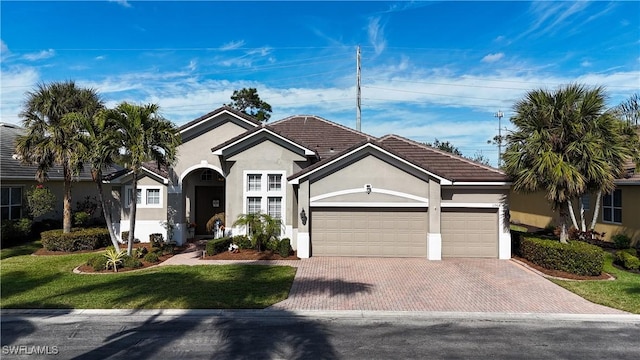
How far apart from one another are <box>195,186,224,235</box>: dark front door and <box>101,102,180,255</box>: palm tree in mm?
5911

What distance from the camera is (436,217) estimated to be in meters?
15.0

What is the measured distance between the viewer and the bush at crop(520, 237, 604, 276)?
12359 millimetres

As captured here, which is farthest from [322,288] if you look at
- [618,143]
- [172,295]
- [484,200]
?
[618,143]

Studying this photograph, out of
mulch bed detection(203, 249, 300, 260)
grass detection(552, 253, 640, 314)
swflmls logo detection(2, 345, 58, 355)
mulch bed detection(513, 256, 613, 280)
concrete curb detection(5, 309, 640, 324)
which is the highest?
mulch bed detection(203, 249, 300, 260)

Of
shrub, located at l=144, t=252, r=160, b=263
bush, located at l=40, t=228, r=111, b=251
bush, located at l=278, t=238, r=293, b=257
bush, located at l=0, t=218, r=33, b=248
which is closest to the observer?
shrub, located at l=144, t=252, r=160, b=263

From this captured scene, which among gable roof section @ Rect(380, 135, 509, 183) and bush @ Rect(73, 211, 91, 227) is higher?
gable roof section @ Rect(380, 135, 509, 183)

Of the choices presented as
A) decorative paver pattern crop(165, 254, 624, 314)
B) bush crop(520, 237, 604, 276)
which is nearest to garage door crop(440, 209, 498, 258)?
decorative paver pattern crop(165, 254, 624, 314)

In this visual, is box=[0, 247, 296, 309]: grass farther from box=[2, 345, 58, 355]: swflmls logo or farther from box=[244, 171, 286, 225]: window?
box=[244, 171, 286, 225]: window

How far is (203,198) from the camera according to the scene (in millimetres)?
19688

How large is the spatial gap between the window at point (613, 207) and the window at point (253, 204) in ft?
53.7

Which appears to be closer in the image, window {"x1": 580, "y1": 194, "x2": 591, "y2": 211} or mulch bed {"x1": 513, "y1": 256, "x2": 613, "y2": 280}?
mulch bed {"x1": 513, "y1": 256, "x2": 613, "y2": 280}

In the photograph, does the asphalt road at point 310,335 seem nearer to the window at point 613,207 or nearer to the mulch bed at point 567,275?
the mulch bed at point 567,275

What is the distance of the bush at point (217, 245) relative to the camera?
15.0m

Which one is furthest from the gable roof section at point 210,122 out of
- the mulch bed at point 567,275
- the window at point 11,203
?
the mulch bed at point 567,275
